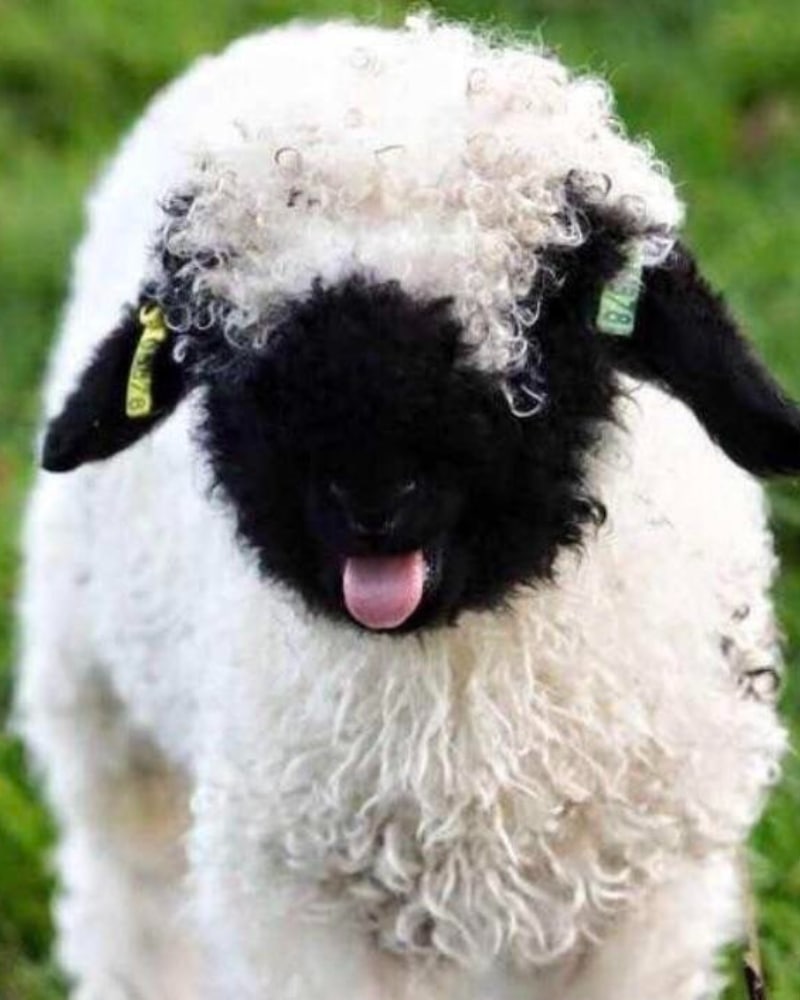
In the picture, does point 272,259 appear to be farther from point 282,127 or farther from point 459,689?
point 459,689

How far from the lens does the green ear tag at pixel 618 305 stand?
11.9ft

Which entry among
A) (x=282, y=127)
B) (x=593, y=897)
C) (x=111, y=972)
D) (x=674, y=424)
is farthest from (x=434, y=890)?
(x=111, y=972)

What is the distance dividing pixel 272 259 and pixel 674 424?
2.08 feet

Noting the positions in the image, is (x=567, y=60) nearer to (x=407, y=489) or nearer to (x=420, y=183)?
(x=420, y=183)

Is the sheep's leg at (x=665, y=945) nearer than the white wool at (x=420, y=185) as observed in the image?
No

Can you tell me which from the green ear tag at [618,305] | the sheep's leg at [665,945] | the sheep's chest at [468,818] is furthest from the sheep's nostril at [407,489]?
the sheep's leg at [665,945]

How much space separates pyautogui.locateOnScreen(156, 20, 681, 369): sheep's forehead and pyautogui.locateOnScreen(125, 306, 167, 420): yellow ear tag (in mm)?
98

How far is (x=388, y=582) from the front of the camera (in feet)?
11.5

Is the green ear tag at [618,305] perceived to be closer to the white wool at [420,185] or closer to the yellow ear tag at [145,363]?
the white wool at [420,185]

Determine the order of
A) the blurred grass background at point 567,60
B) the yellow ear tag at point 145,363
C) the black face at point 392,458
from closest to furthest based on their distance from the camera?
the black face at point 392,458 → the yellow ear tag at point 145,363 → the blurred grass background at point 567,60

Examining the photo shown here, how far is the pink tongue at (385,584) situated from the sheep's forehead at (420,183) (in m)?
0.24

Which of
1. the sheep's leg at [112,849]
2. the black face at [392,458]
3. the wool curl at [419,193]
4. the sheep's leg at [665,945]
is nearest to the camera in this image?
the black face at [392,458]

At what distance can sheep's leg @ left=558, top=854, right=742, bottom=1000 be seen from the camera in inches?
161

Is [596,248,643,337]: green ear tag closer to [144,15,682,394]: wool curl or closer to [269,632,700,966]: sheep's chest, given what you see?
[144,15,682,394]: wool curl
